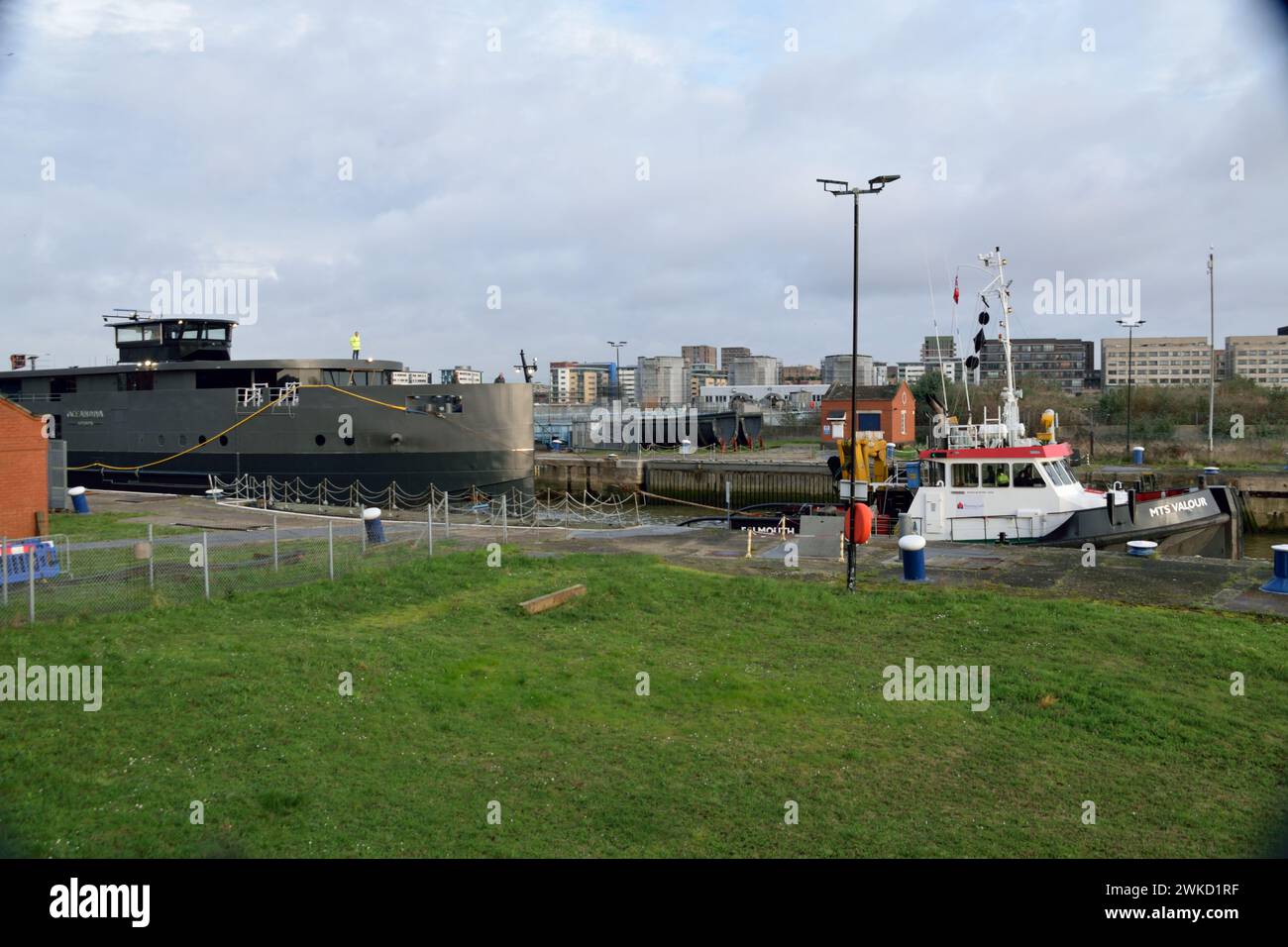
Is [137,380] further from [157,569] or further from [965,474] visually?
[965,474]

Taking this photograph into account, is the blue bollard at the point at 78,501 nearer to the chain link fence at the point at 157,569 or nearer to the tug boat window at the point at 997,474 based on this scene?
the chain link fence at the point at 157,569

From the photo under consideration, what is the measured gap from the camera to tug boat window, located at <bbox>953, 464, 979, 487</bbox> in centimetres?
2384

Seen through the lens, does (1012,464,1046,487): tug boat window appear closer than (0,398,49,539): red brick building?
No

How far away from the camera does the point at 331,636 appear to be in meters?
12.7

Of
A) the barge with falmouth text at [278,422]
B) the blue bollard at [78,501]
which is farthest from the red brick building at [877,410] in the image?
the blue bollard at [78,501]

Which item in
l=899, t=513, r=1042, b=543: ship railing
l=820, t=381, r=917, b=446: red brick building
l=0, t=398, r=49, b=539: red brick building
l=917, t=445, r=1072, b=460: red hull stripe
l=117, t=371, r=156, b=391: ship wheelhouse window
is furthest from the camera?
l=820, t=381, r=917, b=446: red brick building

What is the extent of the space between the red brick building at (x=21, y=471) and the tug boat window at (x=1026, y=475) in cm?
2360

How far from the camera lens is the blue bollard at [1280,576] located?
15844mm

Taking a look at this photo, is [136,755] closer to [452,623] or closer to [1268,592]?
[452,623]

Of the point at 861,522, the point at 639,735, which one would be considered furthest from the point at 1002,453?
the point at 639,735

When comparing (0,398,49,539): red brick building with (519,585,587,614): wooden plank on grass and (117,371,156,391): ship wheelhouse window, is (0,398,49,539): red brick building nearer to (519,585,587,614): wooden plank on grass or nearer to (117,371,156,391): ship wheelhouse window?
(519,585,587,614): wooden plank on grass

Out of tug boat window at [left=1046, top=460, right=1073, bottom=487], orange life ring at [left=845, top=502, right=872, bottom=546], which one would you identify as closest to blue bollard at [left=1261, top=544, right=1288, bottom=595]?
orange life ring at [left=845, top=502, right=872, bottom=546]

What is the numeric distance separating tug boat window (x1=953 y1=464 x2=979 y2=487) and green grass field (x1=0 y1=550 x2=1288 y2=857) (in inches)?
366

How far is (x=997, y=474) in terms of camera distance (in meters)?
23.7
